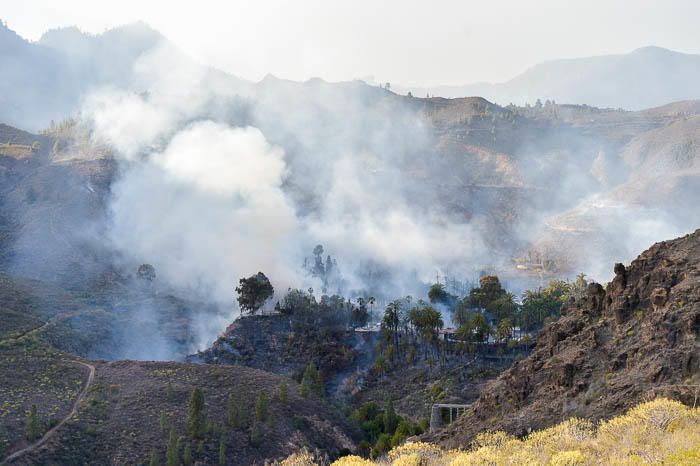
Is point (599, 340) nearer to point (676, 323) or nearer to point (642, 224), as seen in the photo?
point (676, 323)

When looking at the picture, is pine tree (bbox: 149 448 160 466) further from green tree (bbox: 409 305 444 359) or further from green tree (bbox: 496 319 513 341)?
green tree (bbox: 496 319 513 341)

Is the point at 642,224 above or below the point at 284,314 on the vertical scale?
above

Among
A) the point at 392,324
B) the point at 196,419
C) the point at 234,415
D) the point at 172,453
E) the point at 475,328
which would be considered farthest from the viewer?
the point at 392,324

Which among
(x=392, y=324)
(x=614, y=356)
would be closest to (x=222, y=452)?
(x=614, y=356)

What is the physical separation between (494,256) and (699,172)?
65843 mm

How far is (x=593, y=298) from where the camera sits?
49.5 metres

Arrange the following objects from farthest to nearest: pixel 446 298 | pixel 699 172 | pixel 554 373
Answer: pixel 699 172 < pixel 446 298 < pixel 554 373

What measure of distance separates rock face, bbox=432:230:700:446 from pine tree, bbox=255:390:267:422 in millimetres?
20323

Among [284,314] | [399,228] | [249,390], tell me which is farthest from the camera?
[399,228]

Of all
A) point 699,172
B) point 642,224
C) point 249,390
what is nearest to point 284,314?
point 249,390

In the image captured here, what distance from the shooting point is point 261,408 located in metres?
63.2

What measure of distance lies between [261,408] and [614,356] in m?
32.5

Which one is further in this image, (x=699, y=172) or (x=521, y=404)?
(x=699, y=172)

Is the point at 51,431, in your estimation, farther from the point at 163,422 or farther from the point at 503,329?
the point at 503,329
